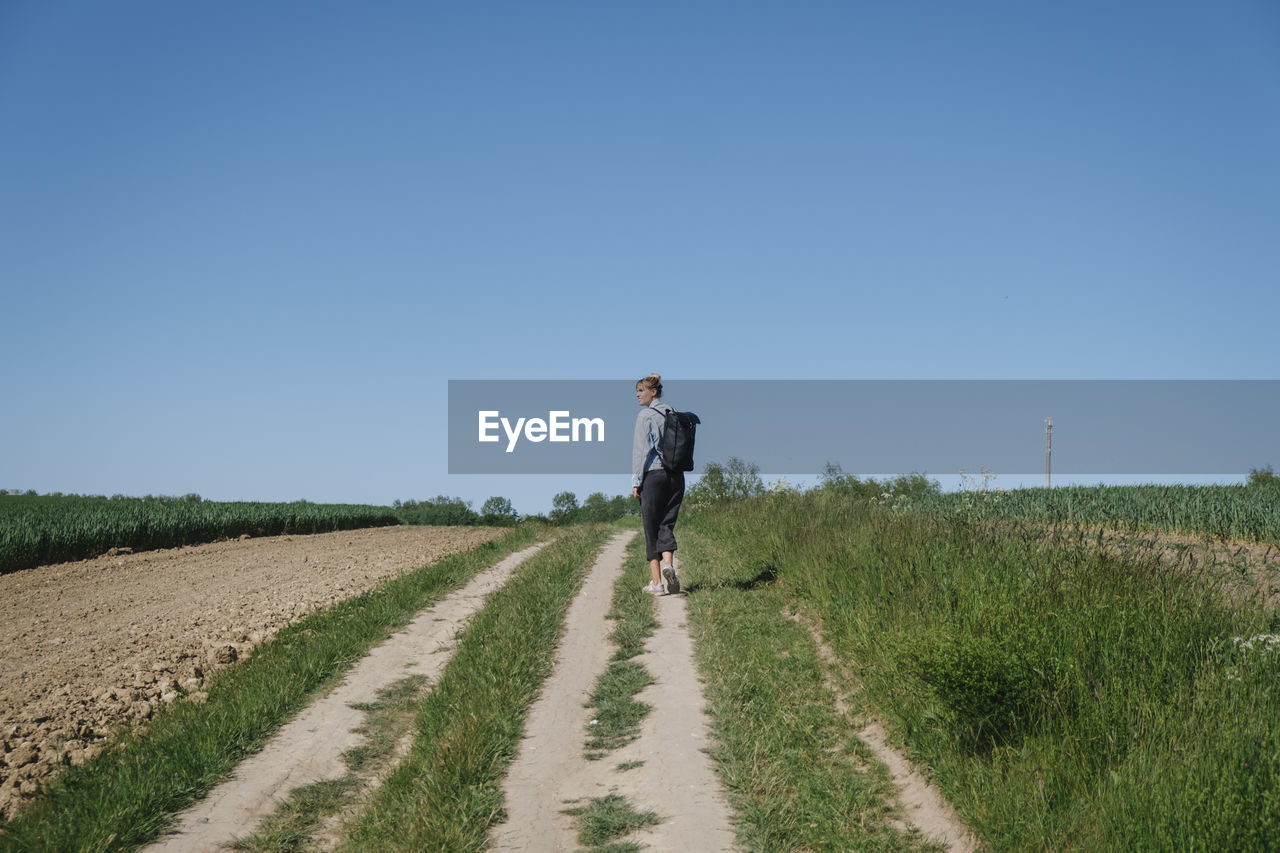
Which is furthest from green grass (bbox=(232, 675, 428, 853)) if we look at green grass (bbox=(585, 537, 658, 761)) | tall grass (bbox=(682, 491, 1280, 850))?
tall grass (bbox=(682, 491, 1280, 850))

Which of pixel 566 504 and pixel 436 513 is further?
pixel 566 504

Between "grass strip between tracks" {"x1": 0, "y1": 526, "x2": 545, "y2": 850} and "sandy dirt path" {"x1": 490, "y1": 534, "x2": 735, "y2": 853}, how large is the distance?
6.51 ft

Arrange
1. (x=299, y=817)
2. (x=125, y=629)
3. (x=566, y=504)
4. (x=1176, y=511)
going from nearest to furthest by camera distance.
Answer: (x=299, y=817) < (x=125, y=629) < (x=1176, y=511) < (x=566, y=504)

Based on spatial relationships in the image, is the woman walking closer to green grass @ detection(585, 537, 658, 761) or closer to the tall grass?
green grass @ detection(585, 537, 658, 761)

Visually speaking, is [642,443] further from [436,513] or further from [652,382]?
[436,513]

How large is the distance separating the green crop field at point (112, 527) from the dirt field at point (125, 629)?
1.68m

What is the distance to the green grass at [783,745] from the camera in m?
4.20

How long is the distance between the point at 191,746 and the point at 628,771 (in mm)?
3047

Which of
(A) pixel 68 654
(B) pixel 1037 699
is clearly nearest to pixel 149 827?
(B) pixel 1037 699

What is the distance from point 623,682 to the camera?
6668 millimetres

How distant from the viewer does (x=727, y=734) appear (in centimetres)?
544

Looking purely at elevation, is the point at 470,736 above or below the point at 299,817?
above

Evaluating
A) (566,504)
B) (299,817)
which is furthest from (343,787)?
(566,504)

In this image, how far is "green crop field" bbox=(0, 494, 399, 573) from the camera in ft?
70.0
